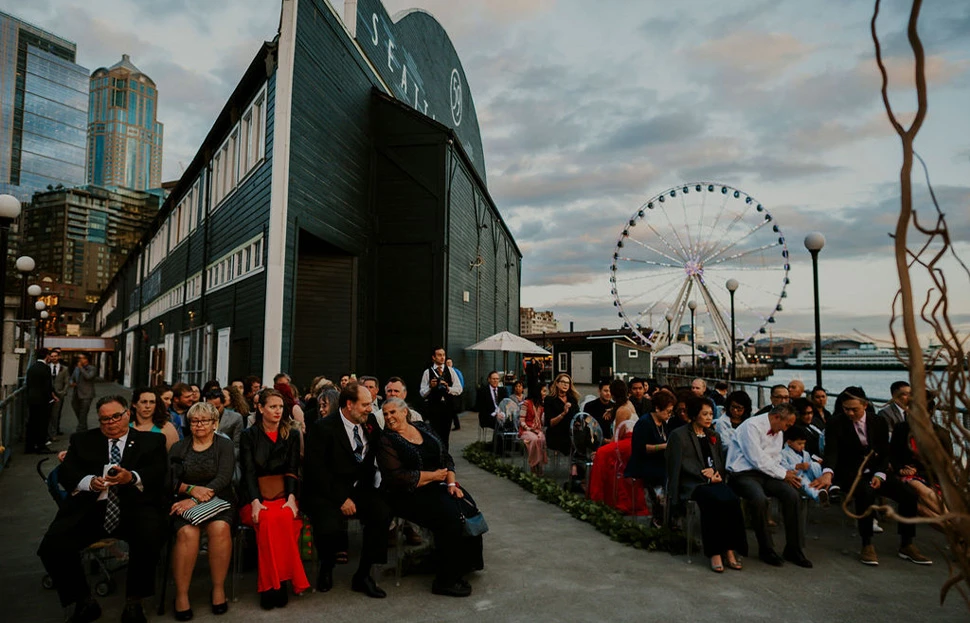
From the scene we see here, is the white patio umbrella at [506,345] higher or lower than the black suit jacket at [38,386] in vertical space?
higher

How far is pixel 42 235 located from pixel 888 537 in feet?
641

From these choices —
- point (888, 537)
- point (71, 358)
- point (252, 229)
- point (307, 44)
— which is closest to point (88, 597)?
point (888, 537)

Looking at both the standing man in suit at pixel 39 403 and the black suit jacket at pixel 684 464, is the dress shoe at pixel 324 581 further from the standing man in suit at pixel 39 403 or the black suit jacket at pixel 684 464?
the standing man in suit at pixel 39 403

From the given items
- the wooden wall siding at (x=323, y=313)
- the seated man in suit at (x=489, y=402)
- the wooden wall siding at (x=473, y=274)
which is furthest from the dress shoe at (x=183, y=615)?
the wooden wall siding at (x=473, y=274)

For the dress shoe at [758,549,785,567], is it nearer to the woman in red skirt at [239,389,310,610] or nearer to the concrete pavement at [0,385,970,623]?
the concrete pavement at [0,385,970,623]

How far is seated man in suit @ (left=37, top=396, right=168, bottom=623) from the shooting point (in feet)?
14.3

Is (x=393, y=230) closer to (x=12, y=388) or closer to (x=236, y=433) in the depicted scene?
(x=12, y=388)

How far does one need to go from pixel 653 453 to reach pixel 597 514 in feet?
3.38

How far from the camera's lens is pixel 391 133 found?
18469 millimetres

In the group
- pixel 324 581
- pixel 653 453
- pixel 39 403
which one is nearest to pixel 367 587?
pixel 324 581

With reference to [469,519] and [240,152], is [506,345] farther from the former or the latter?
[469,519]

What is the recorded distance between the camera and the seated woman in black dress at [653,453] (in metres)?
6.70

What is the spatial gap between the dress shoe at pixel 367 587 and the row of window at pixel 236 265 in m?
10.4

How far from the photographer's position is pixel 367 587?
4930 millimetres
